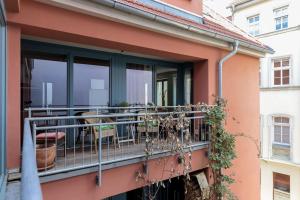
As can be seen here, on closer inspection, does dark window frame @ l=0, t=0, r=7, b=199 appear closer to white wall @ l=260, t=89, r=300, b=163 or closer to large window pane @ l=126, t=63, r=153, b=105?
large window pane @ l=126, t=63, r=153, b=105

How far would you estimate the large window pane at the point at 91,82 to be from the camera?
557cm

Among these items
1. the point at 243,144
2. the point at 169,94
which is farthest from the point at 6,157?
the point at 243,144

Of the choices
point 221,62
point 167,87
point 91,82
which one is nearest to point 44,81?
point 91,82

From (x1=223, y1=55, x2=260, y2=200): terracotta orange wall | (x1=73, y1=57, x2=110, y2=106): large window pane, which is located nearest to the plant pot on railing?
(x1=73, y1=57, x2=110, y2=106): large window pane

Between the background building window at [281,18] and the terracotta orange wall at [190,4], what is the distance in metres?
8.85

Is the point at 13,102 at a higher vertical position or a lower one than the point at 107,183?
higher

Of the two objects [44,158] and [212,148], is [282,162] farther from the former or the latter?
[44,158]

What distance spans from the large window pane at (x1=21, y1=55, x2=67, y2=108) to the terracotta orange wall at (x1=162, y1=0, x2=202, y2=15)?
3.61 meters

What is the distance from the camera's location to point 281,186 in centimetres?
1410

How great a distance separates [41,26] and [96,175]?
2.57m

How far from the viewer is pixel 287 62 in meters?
13.5

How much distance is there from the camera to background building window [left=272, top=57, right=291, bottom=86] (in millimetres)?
13398

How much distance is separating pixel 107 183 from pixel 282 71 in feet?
44.4

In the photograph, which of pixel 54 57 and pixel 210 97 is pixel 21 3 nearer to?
pixel 54 57
